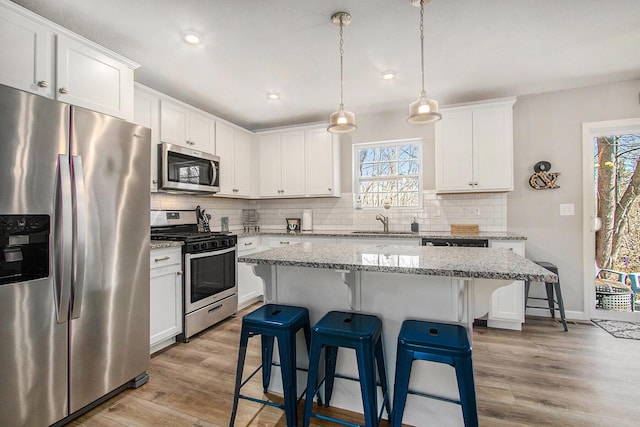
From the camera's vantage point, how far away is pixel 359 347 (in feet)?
4.62

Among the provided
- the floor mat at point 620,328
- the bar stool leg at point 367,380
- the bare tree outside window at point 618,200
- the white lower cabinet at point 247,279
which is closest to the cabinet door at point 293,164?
the white lower cabinet at point 247,279

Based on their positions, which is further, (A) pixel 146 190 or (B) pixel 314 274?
(A) pixel 146 190

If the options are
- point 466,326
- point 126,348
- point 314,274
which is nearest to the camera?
point 466,326

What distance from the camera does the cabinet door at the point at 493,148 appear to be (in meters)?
3.25

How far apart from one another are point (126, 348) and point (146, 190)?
1060 mm

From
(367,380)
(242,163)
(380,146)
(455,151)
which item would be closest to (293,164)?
(242,163)

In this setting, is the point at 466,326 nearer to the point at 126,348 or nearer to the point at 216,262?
the point at 126,348

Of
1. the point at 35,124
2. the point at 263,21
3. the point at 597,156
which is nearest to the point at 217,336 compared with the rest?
the point at 35,124

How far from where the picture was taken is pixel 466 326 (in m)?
1.54

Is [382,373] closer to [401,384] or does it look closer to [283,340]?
[401,384]

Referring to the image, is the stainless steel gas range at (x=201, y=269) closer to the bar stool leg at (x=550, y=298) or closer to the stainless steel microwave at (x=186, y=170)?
the stainless steel microwave at (x=186, y=170)

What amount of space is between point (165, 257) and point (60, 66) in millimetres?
1487

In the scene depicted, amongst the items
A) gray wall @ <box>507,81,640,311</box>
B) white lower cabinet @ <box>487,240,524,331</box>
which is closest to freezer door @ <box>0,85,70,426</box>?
white lower cabinet @ <box>487,240,524,331</box>

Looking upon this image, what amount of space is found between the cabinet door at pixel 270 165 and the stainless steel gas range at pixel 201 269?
3.44 feet
